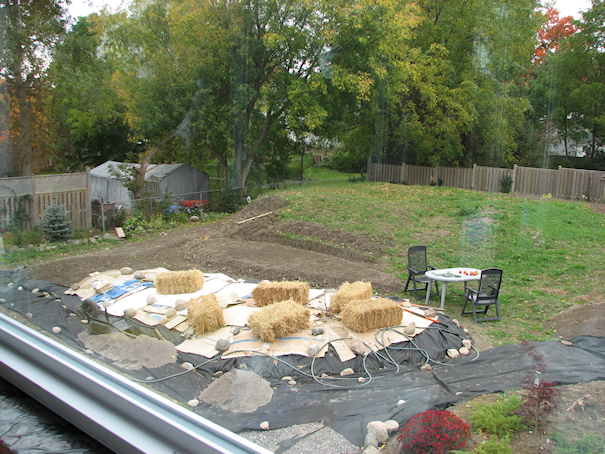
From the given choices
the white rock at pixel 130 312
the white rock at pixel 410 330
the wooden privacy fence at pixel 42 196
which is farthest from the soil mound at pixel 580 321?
the wooden privacy fence at pixel 42 196

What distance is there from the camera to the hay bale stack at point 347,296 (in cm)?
313

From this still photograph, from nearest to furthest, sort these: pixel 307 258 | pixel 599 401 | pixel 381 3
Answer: pixel 599 401 → pixel 307 258 → pixel 381 3

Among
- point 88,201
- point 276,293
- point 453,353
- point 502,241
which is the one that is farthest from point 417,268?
point 88,201

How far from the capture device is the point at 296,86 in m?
6.43

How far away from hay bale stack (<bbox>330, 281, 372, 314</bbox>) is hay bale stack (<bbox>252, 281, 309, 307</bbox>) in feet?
0.79

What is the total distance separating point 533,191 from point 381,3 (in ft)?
15.9

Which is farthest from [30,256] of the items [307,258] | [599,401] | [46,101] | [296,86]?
[296,86]

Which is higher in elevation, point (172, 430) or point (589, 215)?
point (589, 215)

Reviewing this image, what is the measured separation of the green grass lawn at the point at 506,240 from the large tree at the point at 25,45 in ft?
7.38

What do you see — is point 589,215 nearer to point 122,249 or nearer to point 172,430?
point 172,430

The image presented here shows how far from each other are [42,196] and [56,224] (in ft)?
1.37

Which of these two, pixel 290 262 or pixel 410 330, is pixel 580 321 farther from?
pixel 290 262

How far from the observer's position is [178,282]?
9.95 feet

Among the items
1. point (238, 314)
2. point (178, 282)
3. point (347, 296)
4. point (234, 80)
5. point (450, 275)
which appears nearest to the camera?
point (238, 314)
